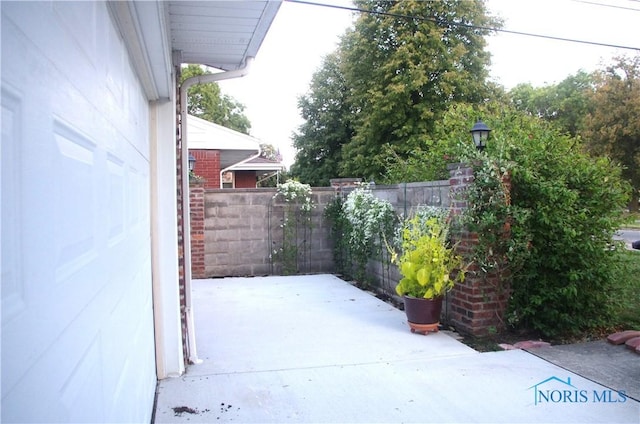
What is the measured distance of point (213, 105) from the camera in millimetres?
34250

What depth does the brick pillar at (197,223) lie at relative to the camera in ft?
27.3

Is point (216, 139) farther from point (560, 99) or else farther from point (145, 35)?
point (560, 99)

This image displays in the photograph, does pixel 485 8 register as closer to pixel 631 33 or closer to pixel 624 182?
pixel 631 33

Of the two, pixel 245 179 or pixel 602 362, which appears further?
pixel 245 179

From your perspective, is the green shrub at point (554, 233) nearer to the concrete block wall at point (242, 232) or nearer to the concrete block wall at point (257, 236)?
the concrete block wall at point (257, 236)

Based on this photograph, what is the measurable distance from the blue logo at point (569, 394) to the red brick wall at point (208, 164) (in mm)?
9134

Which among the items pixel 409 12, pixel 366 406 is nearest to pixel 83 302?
pixel 366 406

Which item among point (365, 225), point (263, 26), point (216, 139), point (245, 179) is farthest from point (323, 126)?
point (263, 26)

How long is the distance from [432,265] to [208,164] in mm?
7758

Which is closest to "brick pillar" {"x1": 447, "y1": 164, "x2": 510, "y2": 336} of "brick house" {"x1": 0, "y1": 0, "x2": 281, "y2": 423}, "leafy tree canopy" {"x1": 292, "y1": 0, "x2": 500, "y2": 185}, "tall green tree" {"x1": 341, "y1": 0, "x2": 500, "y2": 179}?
"brick house" {"x1": 0, "y1": 0, "x2": 281, "y2": 423}

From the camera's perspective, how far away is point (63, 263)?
875 mm

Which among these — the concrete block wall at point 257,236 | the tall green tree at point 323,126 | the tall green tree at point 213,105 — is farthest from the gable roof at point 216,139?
the tall green tree at point 213,105

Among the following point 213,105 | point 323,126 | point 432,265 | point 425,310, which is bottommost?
point 425,310

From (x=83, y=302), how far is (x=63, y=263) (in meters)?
0.18
